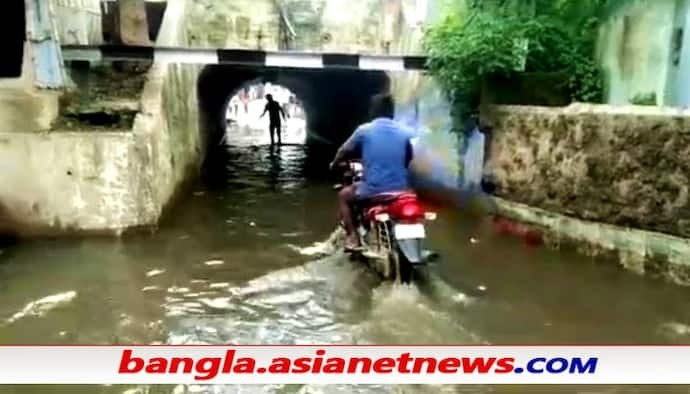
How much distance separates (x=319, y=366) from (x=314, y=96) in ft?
50.3

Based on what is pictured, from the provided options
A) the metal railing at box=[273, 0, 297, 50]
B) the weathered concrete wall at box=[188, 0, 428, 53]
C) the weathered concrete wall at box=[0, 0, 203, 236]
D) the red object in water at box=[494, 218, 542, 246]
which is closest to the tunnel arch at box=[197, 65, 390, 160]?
the weathered concrete wall at box=[188, 0, 428, 53]

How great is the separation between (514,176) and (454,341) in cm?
325

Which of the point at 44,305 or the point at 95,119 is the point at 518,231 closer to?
the point at 44,305

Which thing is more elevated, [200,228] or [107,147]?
[107,147]

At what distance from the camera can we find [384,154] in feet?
15.9

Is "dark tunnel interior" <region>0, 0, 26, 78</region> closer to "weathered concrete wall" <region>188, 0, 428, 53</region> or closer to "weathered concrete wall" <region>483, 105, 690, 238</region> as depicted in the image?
"weathered concrete wall" <region>188, 0, 428, 53</region>

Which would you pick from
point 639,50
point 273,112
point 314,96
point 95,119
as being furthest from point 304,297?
point 314,96

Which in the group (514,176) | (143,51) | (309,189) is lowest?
(309,189)

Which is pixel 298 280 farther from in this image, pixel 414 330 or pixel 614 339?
pixel 614 339

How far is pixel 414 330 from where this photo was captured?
13.6 ft

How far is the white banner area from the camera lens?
117 inches

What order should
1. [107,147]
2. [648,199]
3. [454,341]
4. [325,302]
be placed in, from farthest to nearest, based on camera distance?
[107,147] < [648,199] < [325,302] < [454,341]

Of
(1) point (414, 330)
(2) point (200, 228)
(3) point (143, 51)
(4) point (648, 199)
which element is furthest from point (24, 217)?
(4) point (648, 199)

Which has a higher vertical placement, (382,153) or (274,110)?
(382,153)
